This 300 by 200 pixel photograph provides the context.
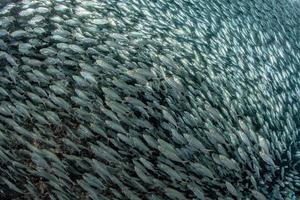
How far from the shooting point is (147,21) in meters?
7.55

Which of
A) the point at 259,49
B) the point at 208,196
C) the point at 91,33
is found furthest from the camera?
the point at 259,49

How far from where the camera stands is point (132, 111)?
5914mm

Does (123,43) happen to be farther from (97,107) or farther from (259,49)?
(259,49)

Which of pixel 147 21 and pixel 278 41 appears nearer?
pixel 147 21

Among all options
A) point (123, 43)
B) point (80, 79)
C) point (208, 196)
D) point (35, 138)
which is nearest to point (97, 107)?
point (80, 79)

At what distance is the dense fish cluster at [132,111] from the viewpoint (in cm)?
540

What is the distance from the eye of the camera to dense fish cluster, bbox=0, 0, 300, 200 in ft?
17.7

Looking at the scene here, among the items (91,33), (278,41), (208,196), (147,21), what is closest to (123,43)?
(91,33)

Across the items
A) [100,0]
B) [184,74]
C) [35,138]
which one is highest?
[100,0]

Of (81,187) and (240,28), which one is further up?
(240,28)

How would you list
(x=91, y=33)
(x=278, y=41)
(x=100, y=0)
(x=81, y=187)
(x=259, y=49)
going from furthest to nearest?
1. (x=278, y=41)
2. (x=259, y=49)
3. (x=100, y=0)
4. (x=91, y=33)
5. (x=81, y=187)

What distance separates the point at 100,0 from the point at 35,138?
9.99 ft

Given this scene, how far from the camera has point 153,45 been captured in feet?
23.2

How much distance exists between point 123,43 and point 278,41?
5.06 m
